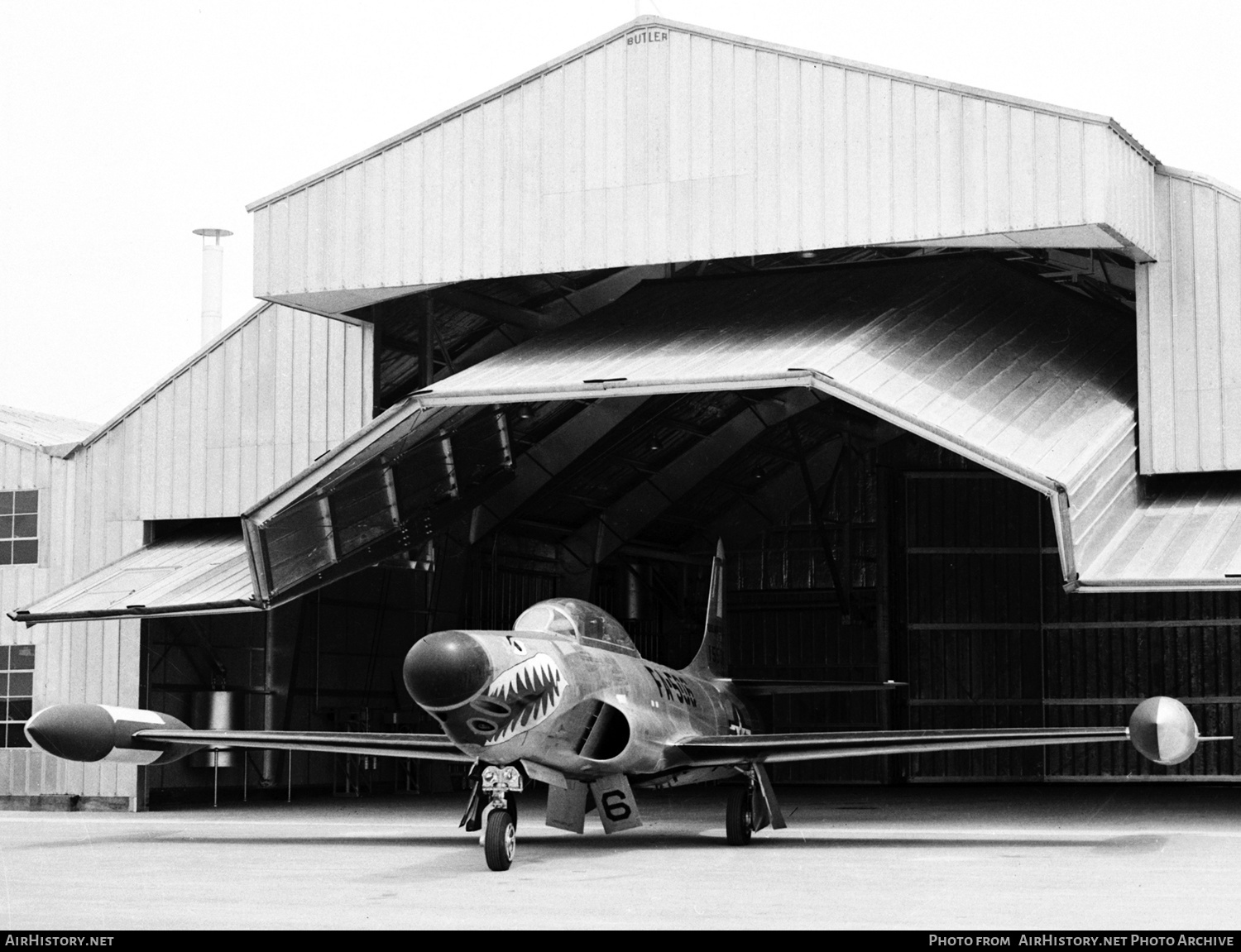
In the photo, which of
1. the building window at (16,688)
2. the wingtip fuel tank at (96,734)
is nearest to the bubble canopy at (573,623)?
the wingtip fuel tank at (96,734)

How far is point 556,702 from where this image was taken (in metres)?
16.2

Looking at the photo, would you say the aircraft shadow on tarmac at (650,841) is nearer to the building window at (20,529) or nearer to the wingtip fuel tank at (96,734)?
the wingtip fuel tank at (96,734)

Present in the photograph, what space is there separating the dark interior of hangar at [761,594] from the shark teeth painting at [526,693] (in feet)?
38.9

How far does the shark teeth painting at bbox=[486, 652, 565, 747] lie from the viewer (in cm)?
1527

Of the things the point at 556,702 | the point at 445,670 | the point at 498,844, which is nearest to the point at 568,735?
the point at 556,702

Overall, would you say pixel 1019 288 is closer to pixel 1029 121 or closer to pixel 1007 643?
pixel 1029 121

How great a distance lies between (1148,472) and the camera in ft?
75.2

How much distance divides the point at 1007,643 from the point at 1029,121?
19.0 meters

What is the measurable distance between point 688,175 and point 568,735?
9.32m

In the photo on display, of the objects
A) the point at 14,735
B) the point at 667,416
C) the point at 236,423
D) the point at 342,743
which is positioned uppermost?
the point at 667,416

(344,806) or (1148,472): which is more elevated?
(1148,472)

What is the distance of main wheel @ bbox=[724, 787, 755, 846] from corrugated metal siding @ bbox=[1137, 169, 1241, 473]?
333 inches

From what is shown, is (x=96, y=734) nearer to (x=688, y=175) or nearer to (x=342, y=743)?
(x=342, y=743)
